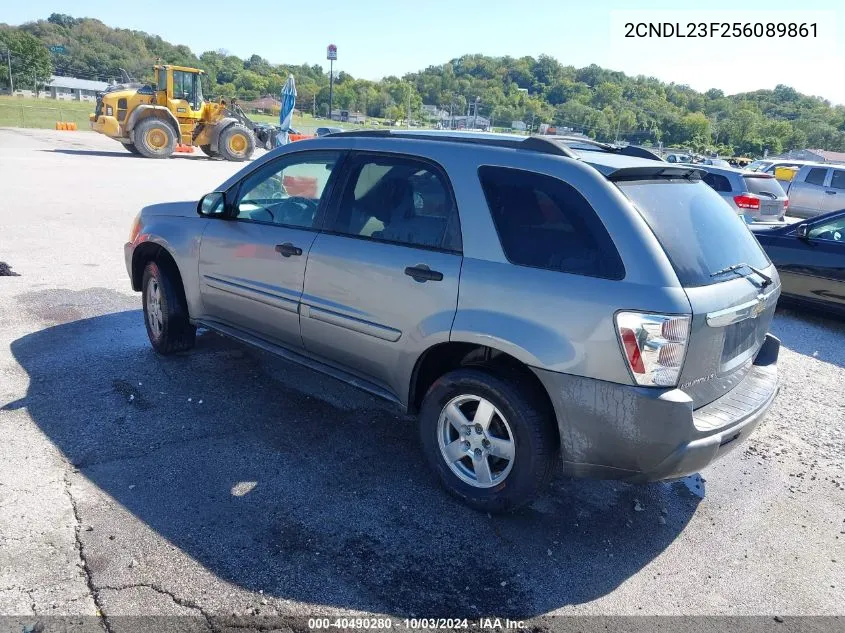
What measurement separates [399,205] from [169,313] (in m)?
2.33

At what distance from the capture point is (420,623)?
2562 mm

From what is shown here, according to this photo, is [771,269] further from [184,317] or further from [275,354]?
[184,317]

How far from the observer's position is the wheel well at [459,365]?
315 centimetres

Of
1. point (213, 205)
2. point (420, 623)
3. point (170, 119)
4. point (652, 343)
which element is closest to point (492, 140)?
point (652, 343)

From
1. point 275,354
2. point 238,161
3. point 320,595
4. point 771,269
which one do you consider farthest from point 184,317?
point 238,161

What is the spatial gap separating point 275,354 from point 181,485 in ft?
3.55

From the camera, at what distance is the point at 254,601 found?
8.57 feet

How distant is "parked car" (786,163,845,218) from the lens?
57.7 feet

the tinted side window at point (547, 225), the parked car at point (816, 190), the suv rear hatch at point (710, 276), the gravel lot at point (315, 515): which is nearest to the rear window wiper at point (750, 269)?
the suv rear hatch at point (710, 276)

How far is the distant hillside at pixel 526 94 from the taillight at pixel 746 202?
18.8 metres

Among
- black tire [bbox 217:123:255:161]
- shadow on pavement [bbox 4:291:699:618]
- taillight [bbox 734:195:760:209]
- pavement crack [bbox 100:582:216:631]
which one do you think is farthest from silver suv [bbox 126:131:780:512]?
black tire [bbox 217:123:255:161]

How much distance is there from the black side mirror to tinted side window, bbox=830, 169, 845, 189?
18.5 meters

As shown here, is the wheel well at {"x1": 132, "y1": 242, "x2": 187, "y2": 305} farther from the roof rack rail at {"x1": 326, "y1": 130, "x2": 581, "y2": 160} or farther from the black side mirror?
the roof rack rail at {"x1": 326, "y1": 130, "x2": 581, "y2": 160}

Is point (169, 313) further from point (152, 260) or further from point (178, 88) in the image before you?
point (178, 88)
